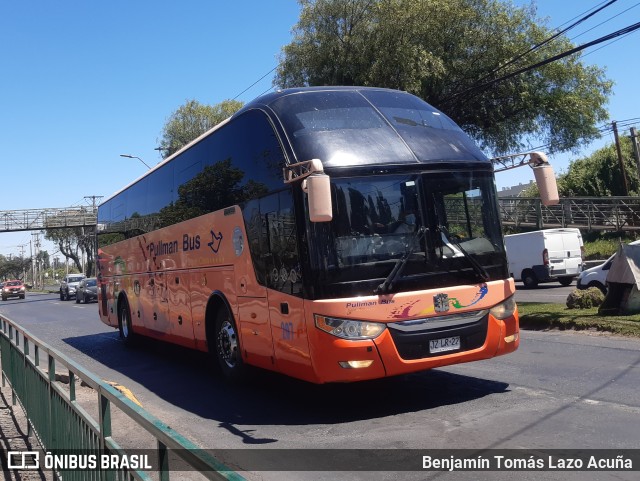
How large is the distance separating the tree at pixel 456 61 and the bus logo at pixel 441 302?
1357cm

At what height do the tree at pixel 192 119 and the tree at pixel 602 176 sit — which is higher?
the tree at pixel 192 119

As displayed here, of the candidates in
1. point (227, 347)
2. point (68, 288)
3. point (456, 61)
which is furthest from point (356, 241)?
point (68, 288)

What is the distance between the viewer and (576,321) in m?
12.3


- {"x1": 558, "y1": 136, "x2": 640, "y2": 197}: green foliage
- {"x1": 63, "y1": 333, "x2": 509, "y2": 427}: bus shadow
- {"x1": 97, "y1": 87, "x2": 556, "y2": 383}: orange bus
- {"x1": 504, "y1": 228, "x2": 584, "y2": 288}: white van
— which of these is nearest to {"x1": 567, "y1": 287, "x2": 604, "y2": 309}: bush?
{"x1": 63, "y1": 333, "x2": 509, "y2": 427}: bus shadow

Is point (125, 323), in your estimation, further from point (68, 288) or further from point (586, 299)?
point (68, 288)

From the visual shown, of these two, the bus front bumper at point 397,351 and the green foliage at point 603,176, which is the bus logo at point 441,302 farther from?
the green foliage at point 603,176

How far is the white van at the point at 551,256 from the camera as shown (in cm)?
2469

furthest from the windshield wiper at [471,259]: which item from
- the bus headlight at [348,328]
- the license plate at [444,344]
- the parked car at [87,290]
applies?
the parked car at [87,290]

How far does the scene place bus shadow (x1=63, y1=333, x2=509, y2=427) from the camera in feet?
24.0

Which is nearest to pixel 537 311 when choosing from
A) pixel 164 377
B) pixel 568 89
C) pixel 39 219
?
pixel 164 377

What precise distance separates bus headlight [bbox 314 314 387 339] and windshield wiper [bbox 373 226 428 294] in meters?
0.37

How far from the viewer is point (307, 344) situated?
6.90m

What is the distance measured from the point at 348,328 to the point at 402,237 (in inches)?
45.7

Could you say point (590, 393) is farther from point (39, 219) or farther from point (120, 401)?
point (39, 219)
